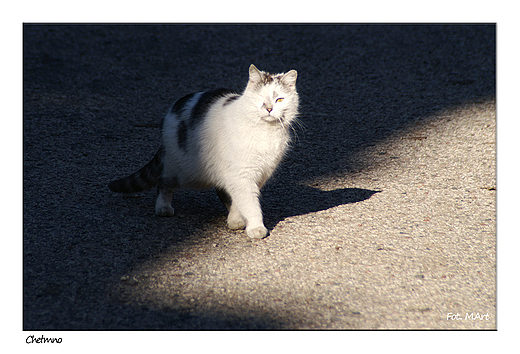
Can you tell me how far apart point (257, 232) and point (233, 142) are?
60 cm

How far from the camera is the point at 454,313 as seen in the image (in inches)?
92.6

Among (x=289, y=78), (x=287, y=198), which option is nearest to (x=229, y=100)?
(x=289, y=78)

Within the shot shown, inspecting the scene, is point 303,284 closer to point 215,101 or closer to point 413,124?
point 215,101

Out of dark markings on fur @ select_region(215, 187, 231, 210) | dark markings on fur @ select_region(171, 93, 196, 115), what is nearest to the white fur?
dark markings on fur @ select_region(215, 187, 231, 210)

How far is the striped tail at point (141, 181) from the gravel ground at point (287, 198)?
0.12 m

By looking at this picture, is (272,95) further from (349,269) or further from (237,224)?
(349,269)

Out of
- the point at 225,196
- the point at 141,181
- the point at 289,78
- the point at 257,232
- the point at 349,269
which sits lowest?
the point at 349,269

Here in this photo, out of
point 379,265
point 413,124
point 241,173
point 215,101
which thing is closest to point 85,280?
point 241,173

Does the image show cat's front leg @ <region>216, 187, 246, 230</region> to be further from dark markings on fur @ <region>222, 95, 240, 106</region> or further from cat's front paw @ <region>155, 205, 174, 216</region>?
dark markings on fur @ <region>222, 95, 240, 106</region>

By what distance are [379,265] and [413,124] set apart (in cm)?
307

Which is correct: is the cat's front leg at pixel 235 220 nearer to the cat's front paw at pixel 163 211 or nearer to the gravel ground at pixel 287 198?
the gravel ground at pixel 287 198

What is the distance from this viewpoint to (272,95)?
2891mm

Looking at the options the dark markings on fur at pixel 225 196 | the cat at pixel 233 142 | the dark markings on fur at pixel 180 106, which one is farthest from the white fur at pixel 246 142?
the dark markings on fur at pixel 180 106

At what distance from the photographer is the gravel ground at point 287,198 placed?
94.6 inches
